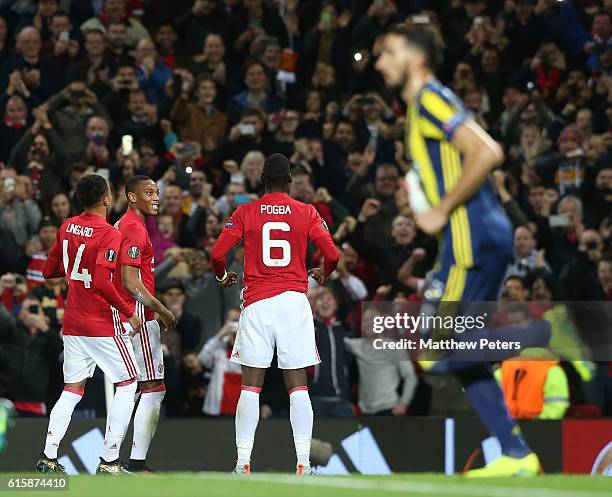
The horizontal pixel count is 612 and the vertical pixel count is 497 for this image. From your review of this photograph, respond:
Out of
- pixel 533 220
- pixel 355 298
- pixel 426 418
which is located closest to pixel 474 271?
pixel 426 418

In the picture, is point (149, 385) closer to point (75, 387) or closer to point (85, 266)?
point (75, 387)

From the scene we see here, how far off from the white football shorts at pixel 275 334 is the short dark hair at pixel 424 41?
2753 mm

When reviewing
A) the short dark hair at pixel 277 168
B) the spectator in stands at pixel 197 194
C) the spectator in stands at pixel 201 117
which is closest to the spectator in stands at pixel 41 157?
the spectator in stands at pixel 197 194

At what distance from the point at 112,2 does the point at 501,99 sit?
512cm

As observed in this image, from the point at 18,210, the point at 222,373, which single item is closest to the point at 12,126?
the point at 18,210

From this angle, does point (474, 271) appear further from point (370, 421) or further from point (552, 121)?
point (552, 121)

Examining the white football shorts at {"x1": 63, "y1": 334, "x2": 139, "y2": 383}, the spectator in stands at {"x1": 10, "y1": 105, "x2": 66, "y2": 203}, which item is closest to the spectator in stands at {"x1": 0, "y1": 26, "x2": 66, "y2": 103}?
the spectator in stands at {"x1": 10, "y1": 105, "x2": 66, "y2": 203}

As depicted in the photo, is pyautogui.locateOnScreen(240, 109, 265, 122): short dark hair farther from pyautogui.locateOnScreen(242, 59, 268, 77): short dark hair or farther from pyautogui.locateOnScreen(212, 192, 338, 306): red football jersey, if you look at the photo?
pyautogui.locateOnScreen(212, 192, 338, 306): red football jersey

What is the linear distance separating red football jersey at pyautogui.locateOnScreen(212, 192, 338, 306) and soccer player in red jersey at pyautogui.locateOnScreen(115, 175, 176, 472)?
2.12ft

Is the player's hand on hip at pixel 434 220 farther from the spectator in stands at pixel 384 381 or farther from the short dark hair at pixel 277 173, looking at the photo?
the spectator in stands at pixel 384 381

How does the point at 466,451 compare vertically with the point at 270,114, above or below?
below

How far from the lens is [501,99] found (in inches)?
671

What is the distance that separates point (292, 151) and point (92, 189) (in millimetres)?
6225

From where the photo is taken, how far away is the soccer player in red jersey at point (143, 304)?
31.8 ft
